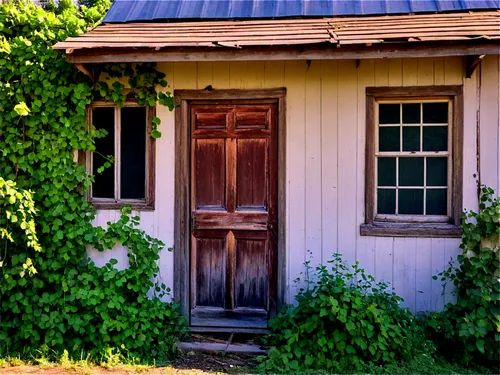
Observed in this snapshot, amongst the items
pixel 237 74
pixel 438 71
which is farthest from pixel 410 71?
pixel 237 74

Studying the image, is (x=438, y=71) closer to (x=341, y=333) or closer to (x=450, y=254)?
(x=450, y=254)

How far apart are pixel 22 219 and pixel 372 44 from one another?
3.94m

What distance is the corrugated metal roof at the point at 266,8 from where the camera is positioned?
16.1 ft

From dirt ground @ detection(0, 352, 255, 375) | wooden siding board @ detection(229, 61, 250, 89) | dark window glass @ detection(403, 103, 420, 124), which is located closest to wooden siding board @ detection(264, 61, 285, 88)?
wooden siding board @ detection(229, 61, 250, 89)

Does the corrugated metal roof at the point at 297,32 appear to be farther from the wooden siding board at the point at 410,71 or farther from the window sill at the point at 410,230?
the window sill at the point at 410,230

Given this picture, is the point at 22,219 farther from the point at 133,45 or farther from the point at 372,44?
the point at 372,44

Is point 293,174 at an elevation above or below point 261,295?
above

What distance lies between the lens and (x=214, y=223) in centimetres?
486

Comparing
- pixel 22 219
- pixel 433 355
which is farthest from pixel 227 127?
pixel 433 355

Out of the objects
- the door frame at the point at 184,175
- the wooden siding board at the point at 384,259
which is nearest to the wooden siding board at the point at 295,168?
the door frame at the point at 184,175

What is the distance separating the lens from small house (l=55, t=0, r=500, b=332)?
4.50m

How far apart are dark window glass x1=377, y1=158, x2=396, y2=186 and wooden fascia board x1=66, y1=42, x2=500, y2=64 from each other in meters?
1.20

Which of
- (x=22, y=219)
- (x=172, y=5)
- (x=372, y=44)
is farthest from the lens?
(x=172, y=5)

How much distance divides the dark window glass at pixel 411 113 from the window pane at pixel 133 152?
118 inches
